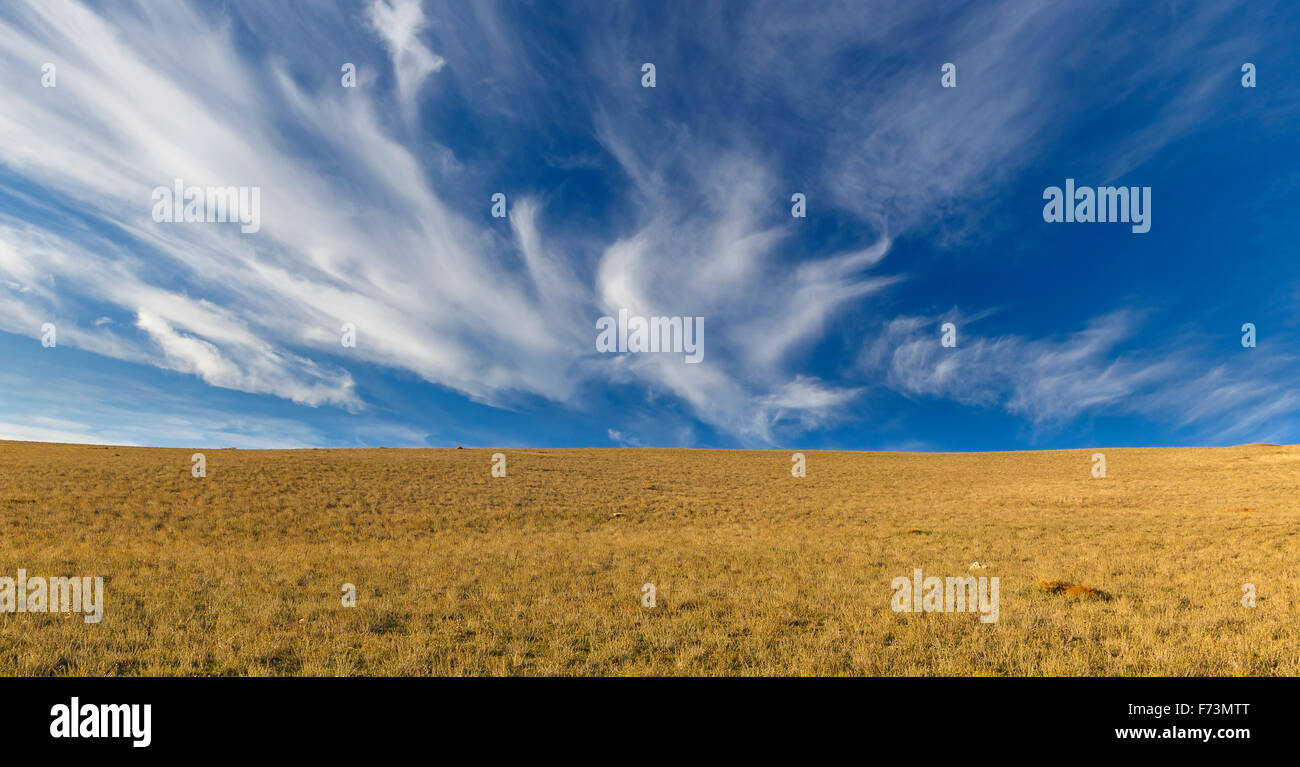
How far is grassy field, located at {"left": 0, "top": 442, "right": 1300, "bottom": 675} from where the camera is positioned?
938 centimetres

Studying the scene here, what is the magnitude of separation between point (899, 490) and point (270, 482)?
1760 inches

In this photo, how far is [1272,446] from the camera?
61.9 m

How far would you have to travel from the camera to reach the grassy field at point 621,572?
9375 mm

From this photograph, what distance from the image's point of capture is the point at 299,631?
10.6m

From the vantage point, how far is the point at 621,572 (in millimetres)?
16922
